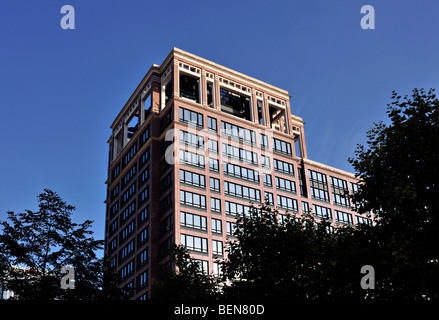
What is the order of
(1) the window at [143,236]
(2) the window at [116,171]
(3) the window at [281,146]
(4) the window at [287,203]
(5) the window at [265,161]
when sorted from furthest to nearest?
(2) the window at [116,171] → (3) the window at [281,146] → (5) the window at [265,161] → (4) the window at [287,203] → (1) the window at [143,236]

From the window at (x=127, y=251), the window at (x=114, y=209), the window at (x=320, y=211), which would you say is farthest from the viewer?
the window at (x=320, y=211)

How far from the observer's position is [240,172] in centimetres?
8862

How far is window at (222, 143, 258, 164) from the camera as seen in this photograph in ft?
291

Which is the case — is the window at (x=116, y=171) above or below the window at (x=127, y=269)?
above

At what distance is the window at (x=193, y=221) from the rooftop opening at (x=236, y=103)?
2538cm

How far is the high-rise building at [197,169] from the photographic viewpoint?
80.7 m

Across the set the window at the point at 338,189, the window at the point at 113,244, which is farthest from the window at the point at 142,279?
the window at the point at 338,189

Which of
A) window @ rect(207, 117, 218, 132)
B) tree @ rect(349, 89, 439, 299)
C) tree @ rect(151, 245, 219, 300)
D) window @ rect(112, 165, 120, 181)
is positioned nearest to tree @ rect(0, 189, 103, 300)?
tree @ rect(151, 245, 219, 300)

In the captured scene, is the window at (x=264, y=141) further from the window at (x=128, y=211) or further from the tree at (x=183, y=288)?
the tree at (x=183, y=288)

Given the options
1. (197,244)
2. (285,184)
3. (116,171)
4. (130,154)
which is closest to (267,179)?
(285,184)

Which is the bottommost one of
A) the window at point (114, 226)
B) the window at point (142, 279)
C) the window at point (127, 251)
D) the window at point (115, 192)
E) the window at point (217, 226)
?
the window at point (142, 279)

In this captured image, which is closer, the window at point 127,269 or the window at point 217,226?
the window at point 217,226

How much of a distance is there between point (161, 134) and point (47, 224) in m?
58.9
